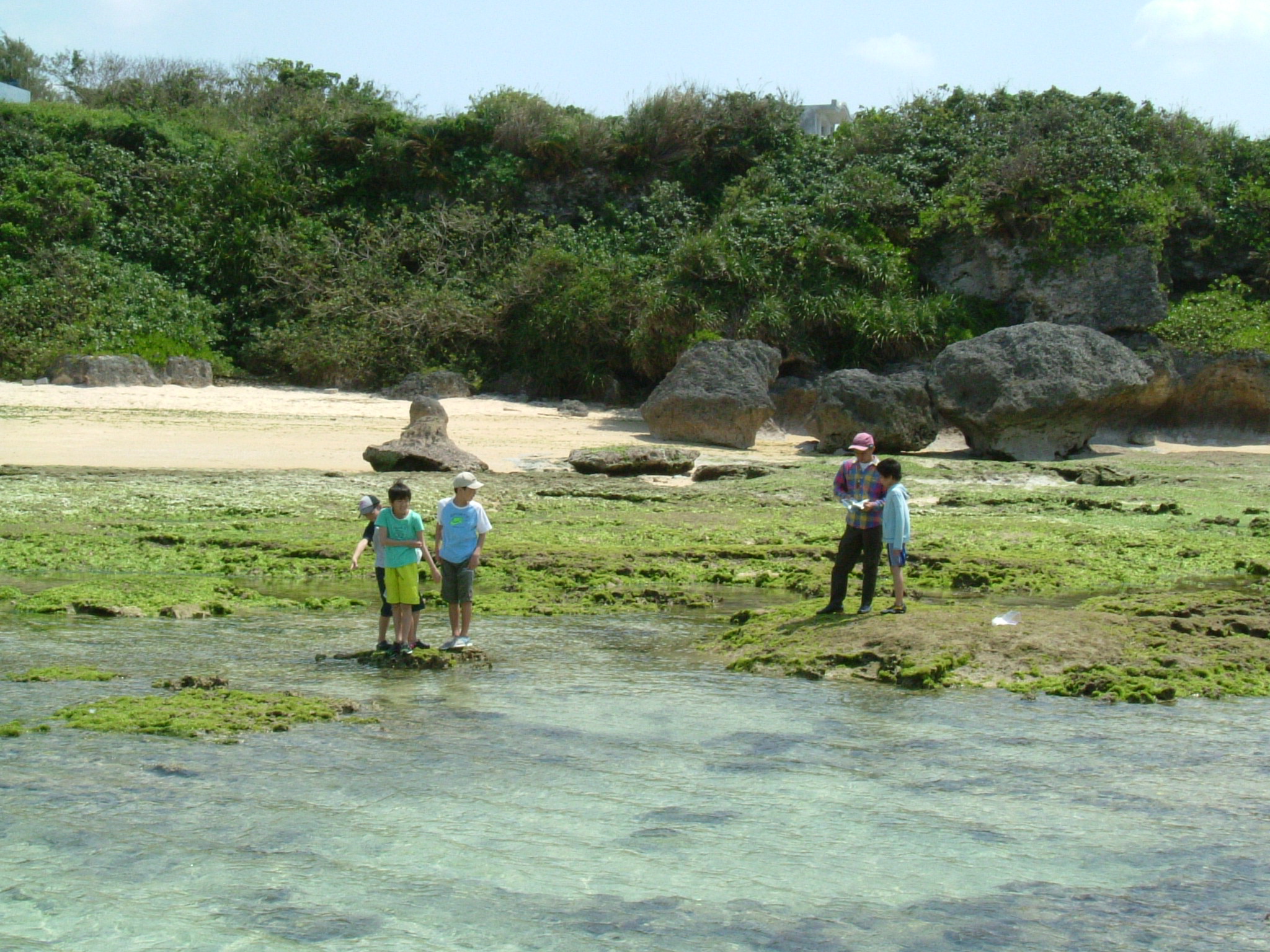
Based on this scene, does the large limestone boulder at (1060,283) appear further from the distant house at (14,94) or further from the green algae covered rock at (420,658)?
the distant house at (14,94)

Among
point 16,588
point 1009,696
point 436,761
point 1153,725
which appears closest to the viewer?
point 436,761

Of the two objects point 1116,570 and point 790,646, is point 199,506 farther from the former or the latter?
point 1116,570

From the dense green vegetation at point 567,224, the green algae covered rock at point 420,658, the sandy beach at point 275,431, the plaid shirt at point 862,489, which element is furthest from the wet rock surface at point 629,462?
the green algae covered rock at point 420,658

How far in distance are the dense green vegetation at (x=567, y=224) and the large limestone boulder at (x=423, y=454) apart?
28.1 feet

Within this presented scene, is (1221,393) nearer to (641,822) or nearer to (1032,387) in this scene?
(1032,387)

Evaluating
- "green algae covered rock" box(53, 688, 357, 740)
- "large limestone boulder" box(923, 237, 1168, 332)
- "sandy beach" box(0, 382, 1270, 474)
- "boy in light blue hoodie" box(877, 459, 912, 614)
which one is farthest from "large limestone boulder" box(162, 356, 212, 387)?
"boy in light blue hoodie" box(877, 459, 912, 614)

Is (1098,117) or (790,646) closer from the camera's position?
(790,646)

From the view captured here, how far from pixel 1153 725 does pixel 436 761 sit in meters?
3.84

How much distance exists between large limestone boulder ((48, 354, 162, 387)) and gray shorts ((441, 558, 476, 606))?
1592 cm

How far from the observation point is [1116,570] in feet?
39.7

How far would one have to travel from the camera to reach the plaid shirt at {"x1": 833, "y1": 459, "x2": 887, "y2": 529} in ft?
29.9

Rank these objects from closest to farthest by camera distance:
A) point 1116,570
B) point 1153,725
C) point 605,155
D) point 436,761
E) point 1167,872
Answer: point 1167,872 < point 436,761 < point 1153,725 < point 1116,570 < point 605,155

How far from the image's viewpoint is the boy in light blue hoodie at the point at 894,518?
352 inches

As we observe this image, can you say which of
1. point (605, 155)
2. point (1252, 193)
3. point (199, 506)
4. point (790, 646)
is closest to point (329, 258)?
point (605, 155)
